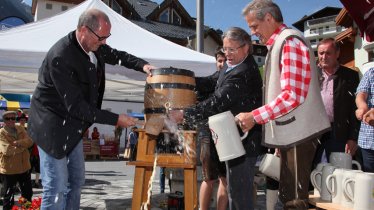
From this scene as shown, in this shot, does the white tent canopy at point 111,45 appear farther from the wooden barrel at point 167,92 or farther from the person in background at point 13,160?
the wooden barrel at point 167,92

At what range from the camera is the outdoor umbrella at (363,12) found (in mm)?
2625

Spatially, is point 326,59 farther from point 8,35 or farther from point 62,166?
point 8,35

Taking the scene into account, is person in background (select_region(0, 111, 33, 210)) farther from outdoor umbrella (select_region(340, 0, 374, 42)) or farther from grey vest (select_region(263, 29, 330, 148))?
outdoor umbrella (select_region(340, 0, 374, 42))

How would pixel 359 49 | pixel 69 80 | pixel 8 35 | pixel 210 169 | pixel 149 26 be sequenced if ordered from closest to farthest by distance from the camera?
pixel 69 80 → pixel 210 169 → pixel 8 35 → pixel 359 49 → pixel 149 26

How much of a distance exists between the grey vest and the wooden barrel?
35.9 inches

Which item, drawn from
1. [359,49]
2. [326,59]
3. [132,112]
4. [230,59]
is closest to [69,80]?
[230,59]

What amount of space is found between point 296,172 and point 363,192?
0.33 meters

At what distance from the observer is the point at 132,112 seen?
90.3ft

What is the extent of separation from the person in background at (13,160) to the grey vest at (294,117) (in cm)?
415

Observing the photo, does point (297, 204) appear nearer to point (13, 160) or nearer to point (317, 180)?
point (317, 180)

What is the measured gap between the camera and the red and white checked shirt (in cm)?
202

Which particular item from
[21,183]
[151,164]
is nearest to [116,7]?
[21,183]

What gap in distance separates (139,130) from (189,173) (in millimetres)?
539

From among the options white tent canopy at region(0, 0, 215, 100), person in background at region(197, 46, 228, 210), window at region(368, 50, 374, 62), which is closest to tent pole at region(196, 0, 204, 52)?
white tent canopy at region(0, 0, 215, 100)
